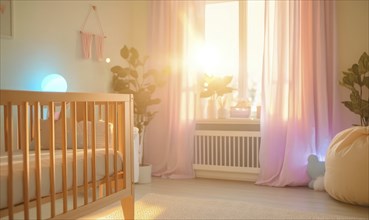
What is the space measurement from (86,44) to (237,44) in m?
1.49

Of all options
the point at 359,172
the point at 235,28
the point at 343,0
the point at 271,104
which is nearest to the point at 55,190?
the point at 359,172

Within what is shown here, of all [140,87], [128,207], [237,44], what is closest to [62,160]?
[128,207]

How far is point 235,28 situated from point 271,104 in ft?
3.06

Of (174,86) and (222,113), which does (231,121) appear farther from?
(174,86)

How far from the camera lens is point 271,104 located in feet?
10.4

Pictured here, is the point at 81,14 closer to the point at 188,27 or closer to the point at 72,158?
the point at 188,27

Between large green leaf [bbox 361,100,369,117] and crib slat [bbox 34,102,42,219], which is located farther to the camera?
large green leaf [bbox 361,100,369,117]

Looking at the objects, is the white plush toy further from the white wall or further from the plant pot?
the white wall

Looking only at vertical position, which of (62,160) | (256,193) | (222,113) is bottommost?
(256,193)

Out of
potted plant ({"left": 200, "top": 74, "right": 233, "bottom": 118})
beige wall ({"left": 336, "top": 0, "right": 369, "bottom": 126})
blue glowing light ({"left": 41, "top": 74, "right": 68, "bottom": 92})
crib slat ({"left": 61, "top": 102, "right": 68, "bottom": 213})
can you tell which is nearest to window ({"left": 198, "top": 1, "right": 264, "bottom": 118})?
potted plant ({"left": 200, "top": 74, "right": 233, "bottom": 118})

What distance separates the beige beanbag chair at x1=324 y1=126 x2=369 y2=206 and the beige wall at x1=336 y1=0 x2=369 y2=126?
1.94ft

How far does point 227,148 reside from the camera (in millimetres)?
3430

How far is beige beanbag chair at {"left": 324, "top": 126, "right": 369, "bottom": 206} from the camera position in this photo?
2352 mm

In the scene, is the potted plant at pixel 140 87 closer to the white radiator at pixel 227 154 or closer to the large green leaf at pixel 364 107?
the white radiator at pixel 227 154
